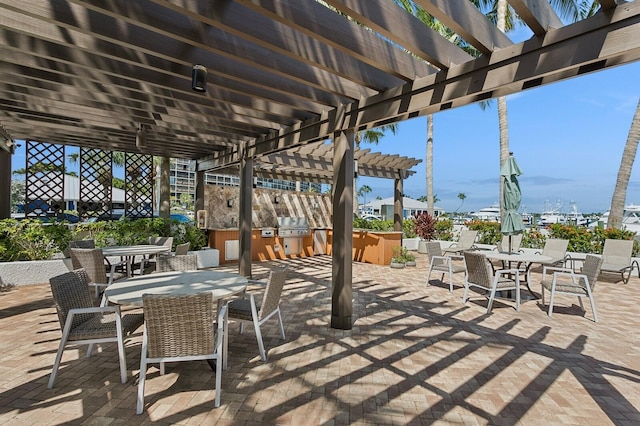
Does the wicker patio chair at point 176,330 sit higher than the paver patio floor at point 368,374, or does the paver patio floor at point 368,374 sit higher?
the wicker patio chair at point 176,330

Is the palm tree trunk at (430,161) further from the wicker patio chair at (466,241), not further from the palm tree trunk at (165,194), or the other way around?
the palm tree trunk at (165,194)

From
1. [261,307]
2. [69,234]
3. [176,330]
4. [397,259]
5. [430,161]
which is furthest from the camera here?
[430,161]

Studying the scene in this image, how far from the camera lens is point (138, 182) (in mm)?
10586

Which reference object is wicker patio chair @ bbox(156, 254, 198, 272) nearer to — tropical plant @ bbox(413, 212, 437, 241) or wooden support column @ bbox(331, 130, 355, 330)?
wooden support column @ bbox(331, 130, 355, 330)

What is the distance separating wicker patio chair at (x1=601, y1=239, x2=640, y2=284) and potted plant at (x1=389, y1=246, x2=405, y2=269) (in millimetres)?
4164

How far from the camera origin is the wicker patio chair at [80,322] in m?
2.56

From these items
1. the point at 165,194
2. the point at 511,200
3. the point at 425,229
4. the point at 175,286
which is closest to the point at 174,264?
the point at 175,286

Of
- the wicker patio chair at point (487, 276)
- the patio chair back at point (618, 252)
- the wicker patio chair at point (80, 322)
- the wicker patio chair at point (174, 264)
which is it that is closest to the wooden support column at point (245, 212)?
the wicker patio chair at point (174, 264)

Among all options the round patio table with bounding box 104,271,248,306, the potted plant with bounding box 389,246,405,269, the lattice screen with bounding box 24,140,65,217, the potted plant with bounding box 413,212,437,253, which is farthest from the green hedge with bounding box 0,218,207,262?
the potted plant with bounding box 413,212,437,253

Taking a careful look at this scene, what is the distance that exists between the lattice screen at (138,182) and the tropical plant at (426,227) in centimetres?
916

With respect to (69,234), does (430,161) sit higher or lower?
higher

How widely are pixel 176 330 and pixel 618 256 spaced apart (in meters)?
8.95

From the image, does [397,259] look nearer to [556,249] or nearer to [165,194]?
[556,249]

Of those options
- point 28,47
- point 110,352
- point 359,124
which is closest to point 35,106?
point 28,47
